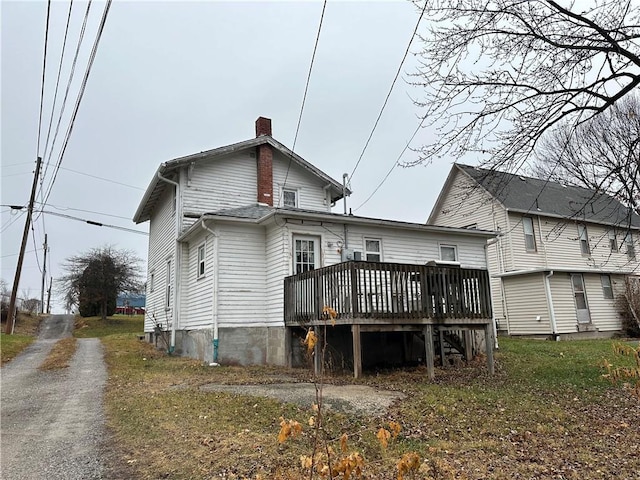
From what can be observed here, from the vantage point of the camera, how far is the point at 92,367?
479 inches

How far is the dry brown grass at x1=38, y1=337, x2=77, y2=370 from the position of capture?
12409mm

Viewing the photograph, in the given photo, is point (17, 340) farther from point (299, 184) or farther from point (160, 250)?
point (299, 184)

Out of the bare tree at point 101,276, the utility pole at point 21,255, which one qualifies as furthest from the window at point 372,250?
the bare tree at point 101,276

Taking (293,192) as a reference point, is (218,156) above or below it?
above

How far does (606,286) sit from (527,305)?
4.88 m

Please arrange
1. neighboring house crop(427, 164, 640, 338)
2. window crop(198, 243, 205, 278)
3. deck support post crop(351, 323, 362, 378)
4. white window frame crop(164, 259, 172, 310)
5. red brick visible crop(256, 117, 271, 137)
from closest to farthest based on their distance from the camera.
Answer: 1. deck support post crop(351, 323, 362, 378)
2. window crop(198, 243, 205, 278)
3. white window frame crop(164, 259, 172, 310)
4. red brick visible crop(256, 117, 271, 137)
5. neighboring house crop(427, 164, 640, 338)

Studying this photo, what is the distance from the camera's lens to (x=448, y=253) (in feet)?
48.4

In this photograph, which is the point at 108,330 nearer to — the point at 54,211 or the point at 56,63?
the point at 54,211

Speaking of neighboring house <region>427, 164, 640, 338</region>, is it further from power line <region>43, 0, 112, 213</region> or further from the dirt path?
the dirt path

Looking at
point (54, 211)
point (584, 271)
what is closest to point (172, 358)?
point (54, 211)

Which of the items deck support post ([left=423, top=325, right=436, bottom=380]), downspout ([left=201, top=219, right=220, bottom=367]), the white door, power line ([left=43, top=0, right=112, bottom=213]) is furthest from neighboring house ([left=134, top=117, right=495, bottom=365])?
the white door

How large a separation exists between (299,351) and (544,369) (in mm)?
6068

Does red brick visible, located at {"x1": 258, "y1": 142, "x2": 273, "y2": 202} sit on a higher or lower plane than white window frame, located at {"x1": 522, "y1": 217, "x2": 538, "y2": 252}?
higher

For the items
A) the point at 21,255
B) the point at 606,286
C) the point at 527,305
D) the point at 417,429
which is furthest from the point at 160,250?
the point at 606,286
